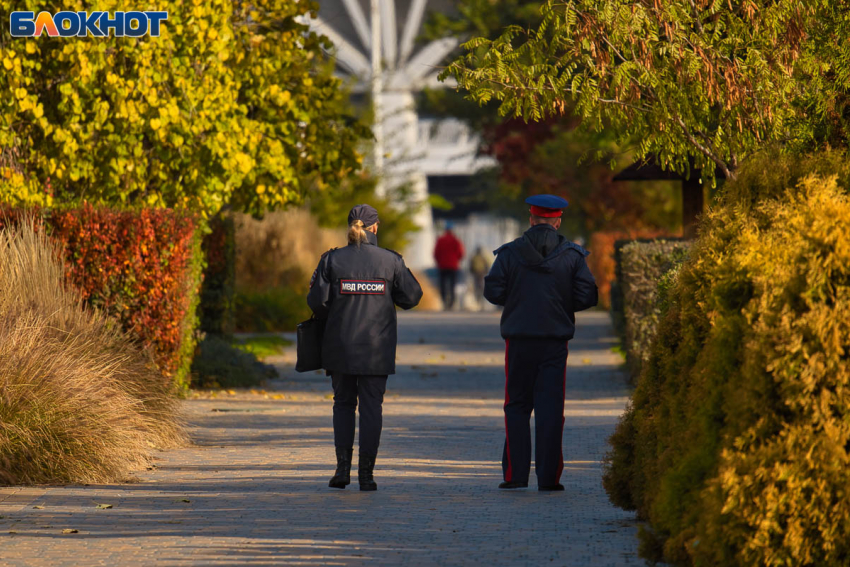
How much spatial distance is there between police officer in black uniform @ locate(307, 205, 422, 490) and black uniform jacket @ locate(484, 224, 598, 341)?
0.58 metres

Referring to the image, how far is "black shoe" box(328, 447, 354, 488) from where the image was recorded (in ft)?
26.3

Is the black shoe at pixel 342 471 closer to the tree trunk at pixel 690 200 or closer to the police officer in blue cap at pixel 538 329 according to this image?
the police officer in blue cap at pixel 538 329

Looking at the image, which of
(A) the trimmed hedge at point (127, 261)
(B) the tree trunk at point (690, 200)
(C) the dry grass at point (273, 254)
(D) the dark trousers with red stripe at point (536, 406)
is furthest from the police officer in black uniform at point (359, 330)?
(C) the dry grass at point (273, 254)

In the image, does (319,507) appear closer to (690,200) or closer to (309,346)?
(309,346)

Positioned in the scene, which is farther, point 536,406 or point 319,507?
point 536,406

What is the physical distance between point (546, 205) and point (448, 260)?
2355 centimetres

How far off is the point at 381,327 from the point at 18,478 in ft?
8.12

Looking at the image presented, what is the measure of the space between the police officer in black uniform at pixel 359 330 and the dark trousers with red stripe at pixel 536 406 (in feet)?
2.53

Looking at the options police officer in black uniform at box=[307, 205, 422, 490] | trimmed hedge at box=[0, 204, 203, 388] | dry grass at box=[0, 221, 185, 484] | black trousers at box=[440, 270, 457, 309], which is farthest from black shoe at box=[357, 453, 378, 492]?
black trousers at box=[440, 270, 457, 309]

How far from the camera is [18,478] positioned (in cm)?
815

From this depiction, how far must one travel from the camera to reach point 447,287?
33.2 meters

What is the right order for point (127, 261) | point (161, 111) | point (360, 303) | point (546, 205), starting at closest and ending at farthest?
point (360, 303) < point (546, 205) < point (127, 261) < point (161, 111)

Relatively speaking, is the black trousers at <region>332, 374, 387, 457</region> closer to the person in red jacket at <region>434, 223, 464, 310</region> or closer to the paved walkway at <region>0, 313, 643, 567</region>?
the paved walkway at <region>0, 313, 643, 567</region>

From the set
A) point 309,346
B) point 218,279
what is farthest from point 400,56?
point 309,346
